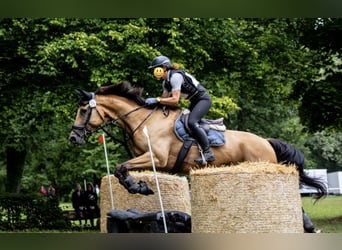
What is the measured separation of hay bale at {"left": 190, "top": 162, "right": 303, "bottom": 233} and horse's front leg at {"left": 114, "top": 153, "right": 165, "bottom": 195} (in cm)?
56

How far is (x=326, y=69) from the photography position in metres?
9.80

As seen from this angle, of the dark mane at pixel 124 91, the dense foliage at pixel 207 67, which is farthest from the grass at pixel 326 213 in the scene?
the dark mane at pixel 124 91

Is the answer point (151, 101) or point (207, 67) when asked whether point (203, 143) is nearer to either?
point (151, 101)

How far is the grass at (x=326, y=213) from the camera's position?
7879mm

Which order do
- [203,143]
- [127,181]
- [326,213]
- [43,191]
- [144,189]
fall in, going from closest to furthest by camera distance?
[127,181] → [144,189] → [203,143] → [326,213] → [43,191]

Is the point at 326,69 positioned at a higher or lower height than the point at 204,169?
higher

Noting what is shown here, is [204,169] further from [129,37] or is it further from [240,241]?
[129,37]

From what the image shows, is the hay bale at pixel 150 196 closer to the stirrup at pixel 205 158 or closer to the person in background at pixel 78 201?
the stirrup at pixel 205 158

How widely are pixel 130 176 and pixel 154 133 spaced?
21.1 inches

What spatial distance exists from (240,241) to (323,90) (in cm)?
494


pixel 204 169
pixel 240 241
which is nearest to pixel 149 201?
pixel 204 169

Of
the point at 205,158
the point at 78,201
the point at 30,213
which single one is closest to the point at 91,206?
the point at 78,201

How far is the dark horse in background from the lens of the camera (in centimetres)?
587

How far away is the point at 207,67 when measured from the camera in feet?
33.6
